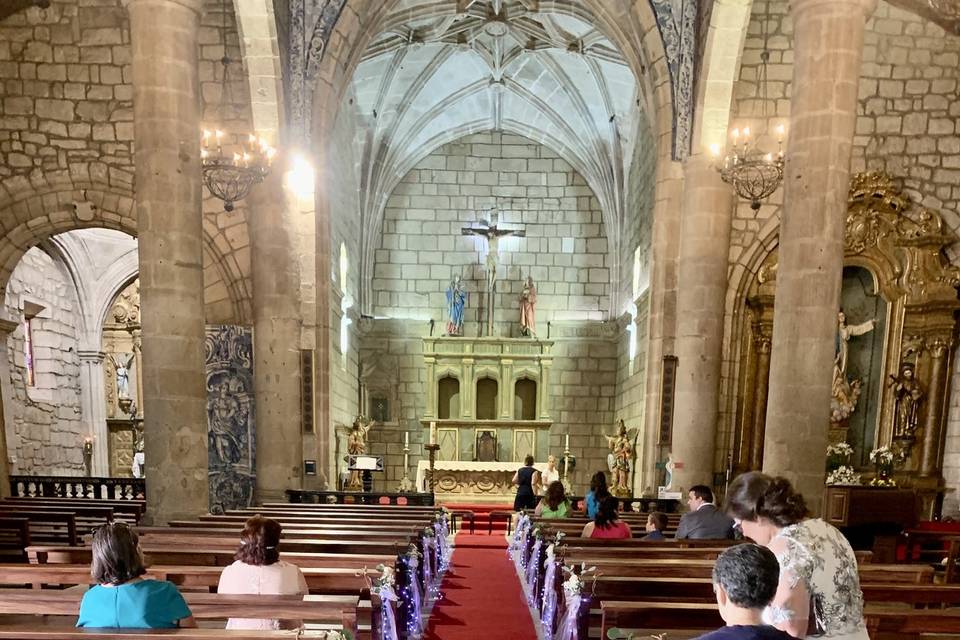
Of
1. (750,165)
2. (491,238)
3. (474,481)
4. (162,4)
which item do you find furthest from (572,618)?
(491,238)

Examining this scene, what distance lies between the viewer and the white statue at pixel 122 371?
54.1 ft

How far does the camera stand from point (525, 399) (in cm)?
1920

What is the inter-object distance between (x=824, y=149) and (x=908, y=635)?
445 cm

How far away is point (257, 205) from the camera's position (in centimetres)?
1072

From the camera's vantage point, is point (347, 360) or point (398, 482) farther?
point (398, 482)

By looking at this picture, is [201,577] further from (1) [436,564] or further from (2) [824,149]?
(2) [824,149]

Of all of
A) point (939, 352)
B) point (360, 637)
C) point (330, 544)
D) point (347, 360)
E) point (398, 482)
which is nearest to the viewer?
point (360, 637)

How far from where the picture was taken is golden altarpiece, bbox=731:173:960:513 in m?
10.3

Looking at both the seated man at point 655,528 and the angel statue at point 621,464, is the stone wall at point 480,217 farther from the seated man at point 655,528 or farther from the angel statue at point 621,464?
the seated man at point 655,528

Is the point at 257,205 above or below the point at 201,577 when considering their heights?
above

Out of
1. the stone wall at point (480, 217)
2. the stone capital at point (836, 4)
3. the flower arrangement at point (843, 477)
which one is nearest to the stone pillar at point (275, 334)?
the stone capital at point (836, 4)

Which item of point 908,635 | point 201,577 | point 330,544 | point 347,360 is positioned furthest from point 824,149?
point 347,360

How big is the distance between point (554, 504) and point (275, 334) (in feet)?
18.7

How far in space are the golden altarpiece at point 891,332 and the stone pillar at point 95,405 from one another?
1412cm
